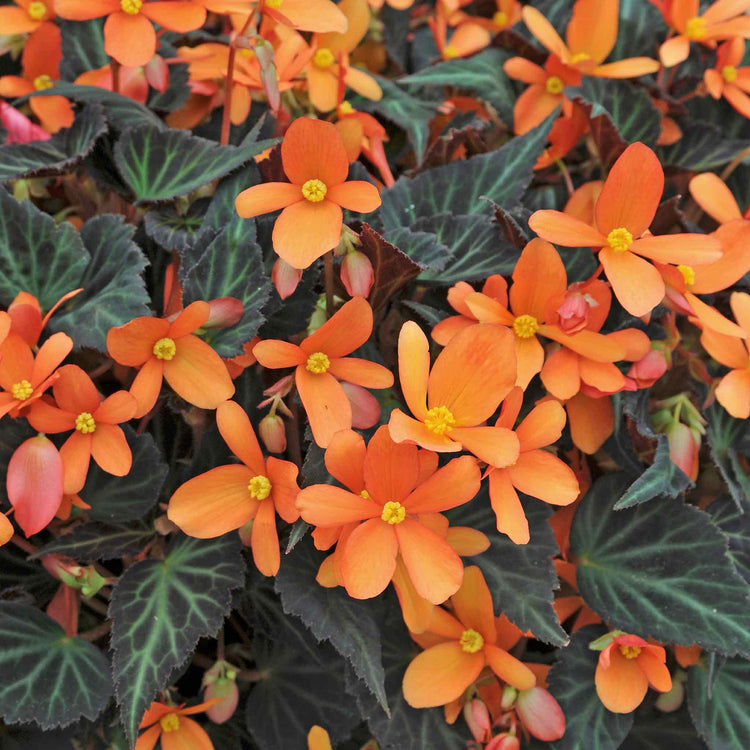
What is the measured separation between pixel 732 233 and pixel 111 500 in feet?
1.87

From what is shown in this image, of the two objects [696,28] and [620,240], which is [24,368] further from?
[696,28]

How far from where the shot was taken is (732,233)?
71 cm

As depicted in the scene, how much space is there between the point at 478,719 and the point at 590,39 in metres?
0.69

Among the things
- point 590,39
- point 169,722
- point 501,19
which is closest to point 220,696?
point 169,722

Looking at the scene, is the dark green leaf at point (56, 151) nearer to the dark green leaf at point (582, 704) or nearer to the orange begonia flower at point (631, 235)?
the orange begonia flower at point (631, 235)

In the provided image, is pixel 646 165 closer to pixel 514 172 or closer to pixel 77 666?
pixel 514 172

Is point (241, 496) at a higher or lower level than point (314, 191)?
lower

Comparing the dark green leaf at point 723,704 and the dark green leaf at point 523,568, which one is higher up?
the dark green leaf at point 523,568

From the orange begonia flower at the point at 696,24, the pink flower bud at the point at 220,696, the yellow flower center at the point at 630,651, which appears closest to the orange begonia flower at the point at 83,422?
the pink flower bud at the point at 220,696

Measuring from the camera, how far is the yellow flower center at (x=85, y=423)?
61cm

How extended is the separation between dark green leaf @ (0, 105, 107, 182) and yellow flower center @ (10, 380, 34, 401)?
0.74 feet

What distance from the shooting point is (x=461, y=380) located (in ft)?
1.82

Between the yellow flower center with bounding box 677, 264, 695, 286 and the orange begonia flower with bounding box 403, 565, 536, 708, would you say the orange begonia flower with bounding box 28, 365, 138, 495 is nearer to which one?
the orange begonia flower with bounding box 403, 565, 536, 708

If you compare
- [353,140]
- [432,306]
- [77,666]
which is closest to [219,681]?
[77,666]
